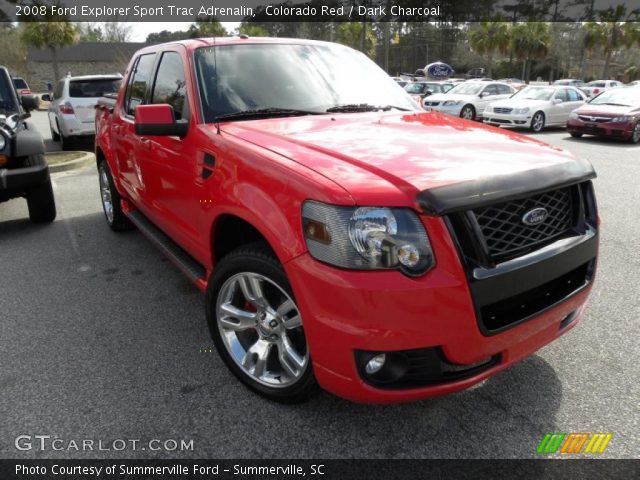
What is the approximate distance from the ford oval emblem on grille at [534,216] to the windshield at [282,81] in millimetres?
1526

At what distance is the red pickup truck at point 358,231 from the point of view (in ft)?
6.32

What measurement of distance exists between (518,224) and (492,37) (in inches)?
2276

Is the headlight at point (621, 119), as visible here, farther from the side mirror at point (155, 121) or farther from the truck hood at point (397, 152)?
the side mirror at point (155, 121)

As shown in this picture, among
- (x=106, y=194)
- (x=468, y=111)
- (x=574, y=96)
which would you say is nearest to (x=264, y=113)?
(x=106, y=194)

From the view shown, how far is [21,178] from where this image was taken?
5.18 metres

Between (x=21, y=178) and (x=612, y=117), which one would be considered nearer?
(x=21, y=178)

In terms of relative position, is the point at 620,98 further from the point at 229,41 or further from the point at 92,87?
the point at 229,41

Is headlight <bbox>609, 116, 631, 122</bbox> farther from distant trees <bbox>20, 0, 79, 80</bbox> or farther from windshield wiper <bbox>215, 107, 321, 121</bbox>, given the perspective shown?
distant trees <bbox>20, 0, 79, 80</bbox>

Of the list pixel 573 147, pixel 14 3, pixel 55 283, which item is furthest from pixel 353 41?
pixel 55 283

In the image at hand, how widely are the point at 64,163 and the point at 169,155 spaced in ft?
22.3

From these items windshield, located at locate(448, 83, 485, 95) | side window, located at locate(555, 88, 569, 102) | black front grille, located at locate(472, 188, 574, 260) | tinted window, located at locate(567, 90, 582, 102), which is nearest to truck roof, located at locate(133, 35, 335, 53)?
black front grille, located at locate(472, 188, 574, 260)

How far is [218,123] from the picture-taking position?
9.64 ft

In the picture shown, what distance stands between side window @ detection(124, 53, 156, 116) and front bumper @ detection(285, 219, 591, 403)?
2.73 meters

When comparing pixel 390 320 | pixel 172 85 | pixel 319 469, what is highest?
pixel 172 85
